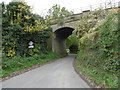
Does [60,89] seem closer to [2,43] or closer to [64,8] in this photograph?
[2,43]

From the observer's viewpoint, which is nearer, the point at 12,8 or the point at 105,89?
the point at 105,89

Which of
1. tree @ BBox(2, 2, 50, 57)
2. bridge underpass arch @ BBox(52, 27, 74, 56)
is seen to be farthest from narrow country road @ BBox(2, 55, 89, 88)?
bridge underpass arch @ BBox(52, 27, 74, 56)

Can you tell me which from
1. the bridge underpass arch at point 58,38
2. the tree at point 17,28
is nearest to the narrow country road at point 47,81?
the tree at point 17,28

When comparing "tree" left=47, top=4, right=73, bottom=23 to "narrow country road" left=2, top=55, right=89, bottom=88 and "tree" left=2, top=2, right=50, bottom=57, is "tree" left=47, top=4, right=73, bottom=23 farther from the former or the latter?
"narrow country road" left=2, top=55, right=89, bottom=88

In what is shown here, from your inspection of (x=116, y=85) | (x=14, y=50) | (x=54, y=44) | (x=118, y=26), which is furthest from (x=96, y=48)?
(x=54, y=44)

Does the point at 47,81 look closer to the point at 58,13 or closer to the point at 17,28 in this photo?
the point at 17,28

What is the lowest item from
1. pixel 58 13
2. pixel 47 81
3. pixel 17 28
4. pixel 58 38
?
pixel 47 81

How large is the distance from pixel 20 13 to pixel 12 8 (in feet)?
3.47

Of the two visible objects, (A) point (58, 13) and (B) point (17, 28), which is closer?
(B) point (17, 28)

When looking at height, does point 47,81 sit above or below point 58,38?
below

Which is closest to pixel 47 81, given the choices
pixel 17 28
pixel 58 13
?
pixel 17 28

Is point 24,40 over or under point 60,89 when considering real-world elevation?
over

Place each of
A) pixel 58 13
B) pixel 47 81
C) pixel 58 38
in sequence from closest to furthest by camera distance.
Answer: pixel 47 81 < pixel 58 13 < pixel 58 38

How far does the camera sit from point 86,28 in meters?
11.0
